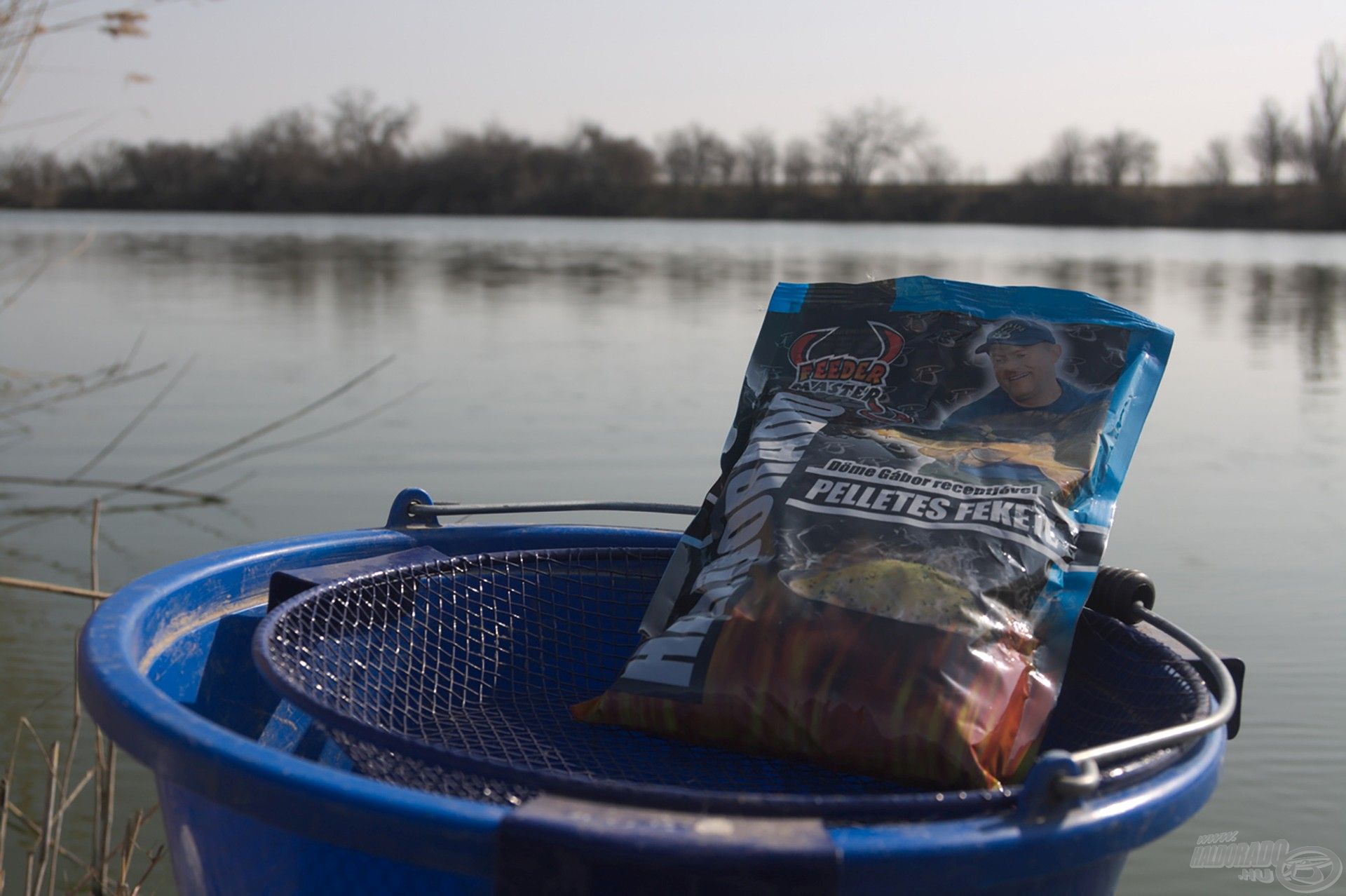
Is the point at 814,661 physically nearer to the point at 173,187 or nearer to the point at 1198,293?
the point at 1198,293

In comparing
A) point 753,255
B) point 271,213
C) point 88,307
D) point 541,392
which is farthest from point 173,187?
point 541,392

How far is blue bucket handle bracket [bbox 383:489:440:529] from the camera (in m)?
1.49

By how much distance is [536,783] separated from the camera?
734 mm

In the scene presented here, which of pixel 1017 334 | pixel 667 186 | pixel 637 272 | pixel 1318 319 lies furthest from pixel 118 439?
pixel 667 186

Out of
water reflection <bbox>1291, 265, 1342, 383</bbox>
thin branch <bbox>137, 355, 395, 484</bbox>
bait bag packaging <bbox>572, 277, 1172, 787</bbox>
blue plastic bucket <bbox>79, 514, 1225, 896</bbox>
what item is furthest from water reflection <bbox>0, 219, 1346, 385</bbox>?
blue plastic bucket <bbox>79, 514, 1225, 896</bbox>

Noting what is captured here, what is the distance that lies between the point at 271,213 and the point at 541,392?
116ft

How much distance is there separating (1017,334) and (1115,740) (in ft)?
1.37

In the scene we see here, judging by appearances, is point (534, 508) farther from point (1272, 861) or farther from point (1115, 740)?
point (1272, 861)

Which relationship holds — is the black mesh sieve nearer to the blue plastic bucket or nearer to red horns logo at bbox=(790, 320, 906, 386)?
the blue plastic bucket

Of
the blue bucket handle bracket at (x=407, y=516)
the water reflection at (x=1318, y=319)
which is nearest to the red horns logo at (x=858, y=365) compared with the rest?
the blue bucket handle bracket at (x=407, y=516)

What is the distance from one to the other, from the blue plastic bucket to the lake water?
4.11ft

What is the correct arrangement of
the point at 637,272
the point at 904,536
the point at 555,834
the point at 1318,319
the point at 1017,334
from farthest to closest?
the point at 637,272 → the point at 1318,319 → the point at 1017,334 → the point at 904,536 → the point at 555,834

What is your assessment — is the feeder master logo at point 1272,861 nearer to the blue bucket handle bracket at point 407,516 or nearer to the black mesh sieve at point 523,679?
the black mesh sieve at point 523,679

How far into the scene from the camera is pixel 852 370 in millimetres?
1288
